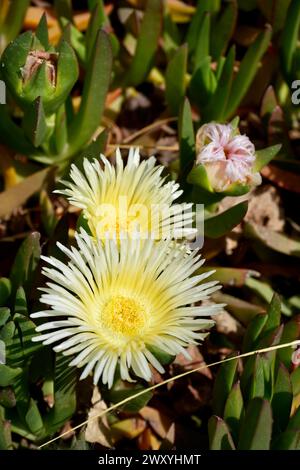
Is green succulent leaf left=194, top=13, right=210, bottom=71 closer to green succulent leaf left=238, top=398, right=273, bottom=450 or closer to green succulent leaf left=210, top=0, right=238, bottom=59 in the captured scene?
Answer: green succulent leaf left=210, top=0, right=238, bottom=59

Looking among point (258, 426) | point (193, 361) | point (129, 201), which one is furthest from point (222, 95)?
point (258, 426)

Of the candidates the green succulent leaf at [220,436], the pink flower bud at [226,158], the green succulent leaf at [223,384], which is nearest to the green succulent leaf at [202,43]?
the pink flower bud at [226,158]

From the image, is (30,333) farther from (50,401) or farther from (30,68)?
(30,68)

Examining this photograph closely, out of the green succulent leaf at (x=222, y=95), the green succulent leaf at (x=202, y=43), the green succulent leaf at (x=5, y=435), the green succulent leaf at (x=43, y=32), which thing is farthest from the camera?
the green succulent leaf at (x=202, y=43)

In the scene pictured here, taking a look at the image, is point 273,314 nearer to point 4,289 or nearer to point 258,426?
point 258,426

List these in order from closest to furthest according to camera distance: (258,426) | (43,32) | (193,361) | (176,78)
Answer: (258,426) → (43,32) → (193,361) → (176,78)

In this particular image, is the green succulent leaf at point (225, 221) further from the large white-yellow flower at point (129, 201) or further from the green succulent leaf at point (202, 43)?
the green succulent leaf at point (202, 43)

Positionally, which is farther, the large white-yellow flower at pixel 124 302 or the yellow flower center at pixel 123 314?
the yellow flower center at pixel 123 314
